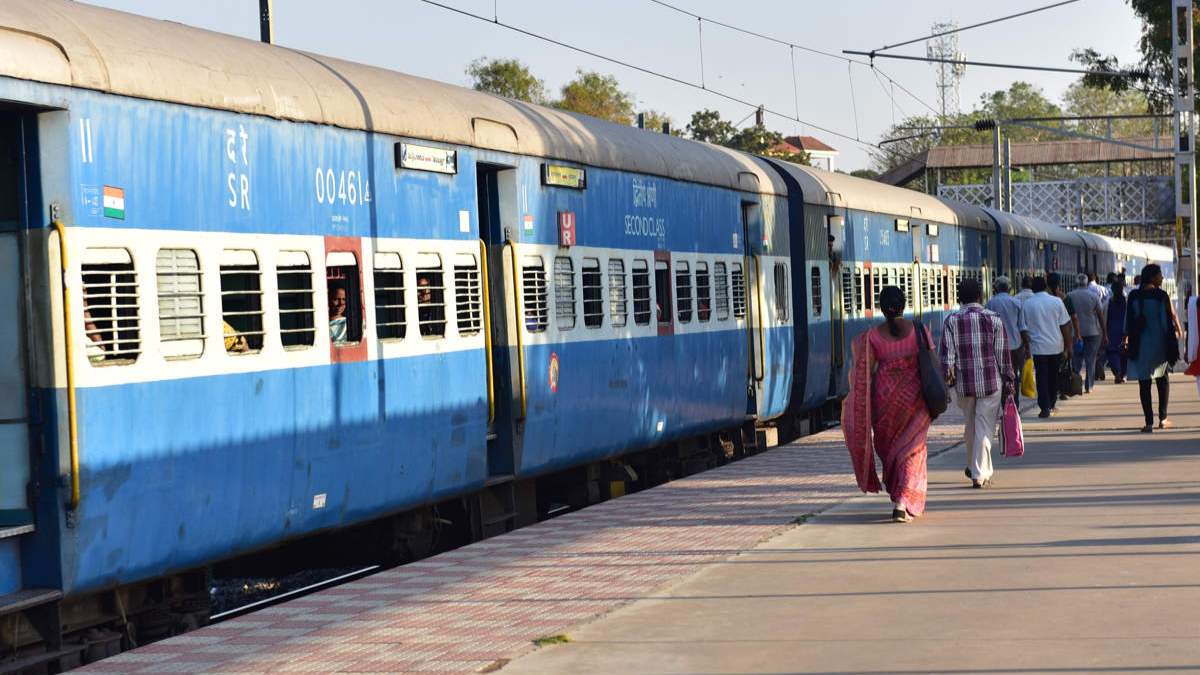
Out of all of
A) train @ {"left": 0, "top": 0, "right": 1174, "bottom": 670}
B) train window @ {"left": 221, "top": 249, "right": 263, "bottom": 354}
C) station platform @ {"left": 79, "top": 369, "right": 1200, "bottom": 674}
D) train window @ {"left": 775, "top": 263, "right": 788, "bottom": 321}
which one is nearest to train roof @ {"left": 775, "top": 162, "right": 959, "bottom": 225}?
train window @ {"left": 775, "top": 263, "right": 788, "bottom": 321}

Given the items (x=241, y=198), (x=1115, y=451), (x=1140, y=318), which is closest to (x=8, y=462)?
(x=241, y=198)

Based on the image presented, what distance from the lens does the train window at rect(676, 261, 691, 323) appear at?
18328 millimetres

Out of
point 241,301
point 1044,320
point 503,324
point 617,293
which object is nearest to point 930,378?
point 503,324

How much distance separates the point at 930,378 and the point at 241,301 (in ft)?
17.0

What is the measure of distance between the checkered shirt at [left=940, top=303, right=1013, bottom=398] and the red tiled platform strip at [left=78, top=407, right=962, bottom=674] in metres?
1.42

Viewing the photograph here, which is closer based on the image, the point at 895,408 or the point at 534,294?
the point at 895,408

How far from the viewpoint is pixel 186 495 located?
30.8 ft

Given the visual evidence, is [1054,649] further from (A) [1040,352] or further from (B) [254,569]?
(A) [1040,352]

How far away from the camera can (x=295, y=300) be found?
35.0 ft

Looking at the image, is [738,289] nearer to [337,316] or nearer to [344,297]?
[344,297]

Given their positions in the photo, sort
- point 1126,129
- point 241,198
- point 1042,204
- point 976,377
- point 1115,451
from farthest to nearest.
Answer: point 1126,129, point 1042,204, point 1115,451, point 976,377, point 241,198

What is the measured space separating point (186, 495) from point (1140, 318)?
43.2 feet

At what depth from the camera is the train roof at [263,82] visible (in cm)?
856

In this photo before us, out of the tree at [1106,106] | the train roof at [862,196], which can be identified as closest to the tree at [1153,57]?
the train roof at [862,196]
